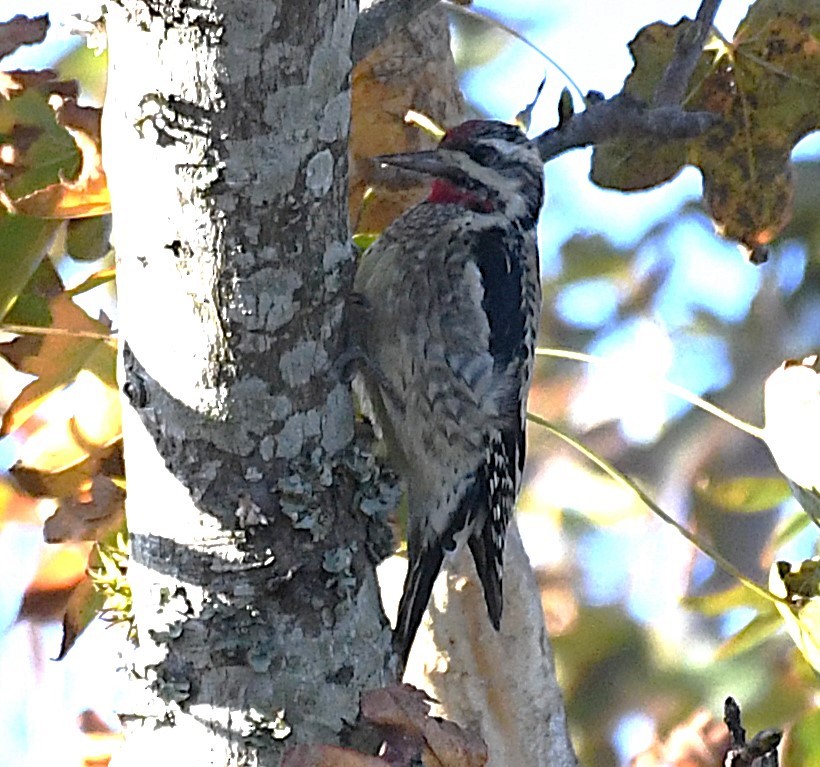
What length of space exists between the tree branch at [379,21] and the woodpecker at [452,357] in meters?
0.45

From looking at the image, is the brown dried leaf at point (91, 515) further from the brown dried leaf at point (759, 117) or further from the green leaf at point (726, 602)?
the brown dried leaf at point (759, 117)

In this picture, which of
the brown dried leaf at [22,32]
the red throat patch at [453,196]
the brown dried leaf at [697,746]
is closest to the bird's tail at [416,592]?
the brown dried leaf at [697,746]

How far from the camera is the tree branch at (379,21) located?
2.03m

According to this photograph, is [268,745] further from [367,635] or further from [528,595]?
[528,595]

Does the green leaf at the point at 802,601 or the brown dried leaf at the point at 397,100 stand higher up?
the brown dried leaf at the point at 397,100

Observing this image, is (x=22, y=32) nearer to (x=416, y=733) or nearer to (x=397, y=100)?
(x=397, y=100)

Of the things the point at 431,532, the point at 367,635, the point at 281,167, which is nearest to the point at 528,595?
the point at 431,532

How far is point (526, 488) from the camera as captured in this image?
5.36 metres

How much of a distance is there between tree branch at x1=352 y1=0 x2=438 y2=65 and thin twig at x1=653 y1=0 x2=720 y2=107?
0.52 meters

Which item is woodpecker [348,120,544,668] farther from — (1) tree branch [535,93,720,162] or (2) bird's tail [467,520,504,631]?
(1) tree branch [535,93,720,162]

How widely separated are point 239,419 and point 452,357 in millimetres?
826

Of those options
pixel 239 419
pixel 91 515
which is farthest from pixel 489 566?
pixel 239 419

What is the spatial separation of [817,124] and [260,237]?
4.39 ft

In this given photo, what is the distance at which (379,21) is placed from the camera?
6.68ft
